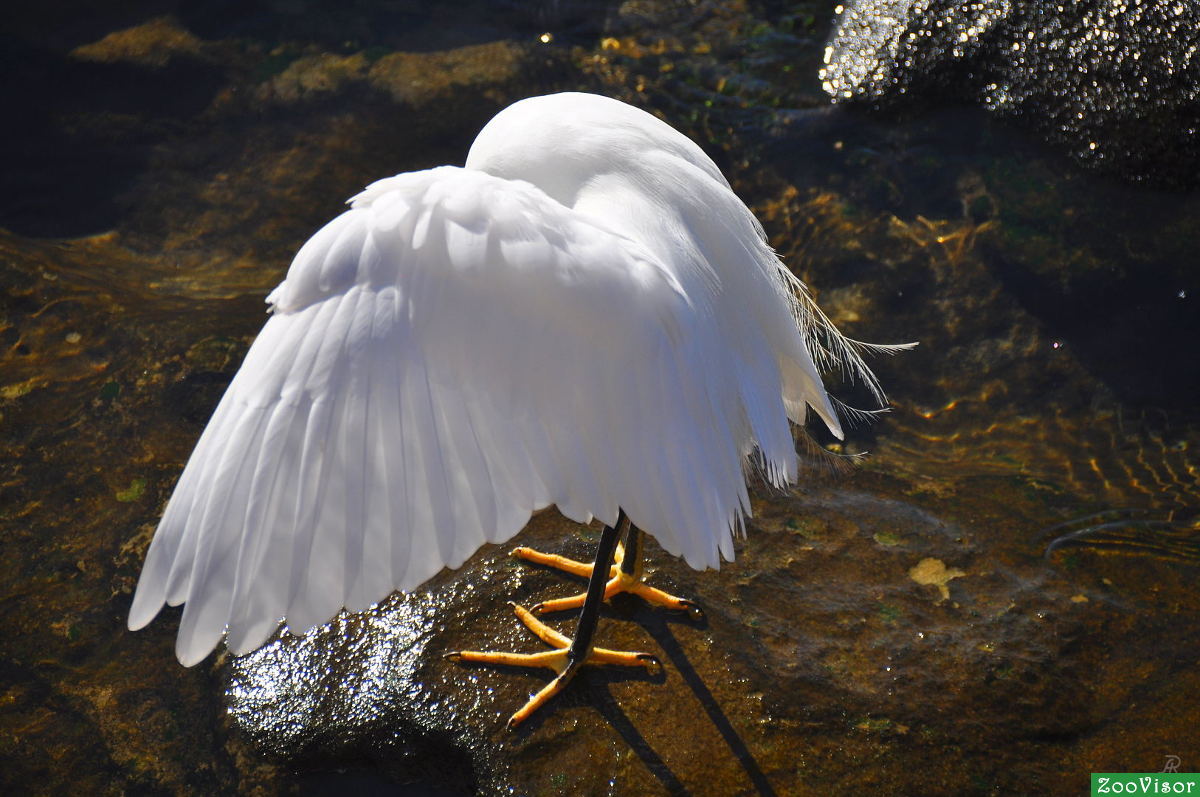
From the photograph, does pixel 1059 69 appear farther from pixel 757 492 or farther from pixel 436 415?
pixel 436 415

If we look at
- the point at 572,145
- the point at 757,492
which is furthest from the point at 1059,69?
the point at 572,145

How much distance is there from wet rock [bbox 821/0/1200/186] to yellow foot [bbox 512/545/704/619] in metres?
3.05

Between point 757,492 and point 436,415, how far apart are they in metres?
1.50

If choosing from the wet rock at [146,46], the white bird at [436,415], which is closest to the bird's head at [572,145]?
the white bird at [436,415]

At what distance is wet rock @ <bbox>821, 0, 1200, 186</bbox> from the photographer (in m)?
4.04

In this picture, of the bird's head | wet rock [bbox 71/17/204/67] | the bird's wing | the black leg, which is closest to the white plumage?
the bird's wing

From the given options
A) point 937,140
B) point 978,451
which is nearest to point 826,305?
point 978,451

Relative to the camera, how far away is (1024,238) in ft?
13.2

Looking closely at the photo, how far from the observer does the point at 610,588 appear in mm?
2590

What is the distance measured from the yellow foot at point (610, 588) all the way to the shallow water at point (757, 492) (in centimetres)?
5

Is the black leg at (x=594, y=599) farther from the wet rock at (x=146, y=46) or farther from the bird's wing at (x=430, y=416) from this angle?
the wet rock at (x=146, y=46)

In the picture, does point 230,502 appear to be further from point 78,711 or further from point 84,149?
point 84,149

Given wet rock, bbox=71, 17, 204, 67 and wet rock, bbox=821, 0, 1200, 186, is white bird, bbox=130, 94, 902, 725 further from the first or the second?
wet rock, bbox=71, 17, 204, 67

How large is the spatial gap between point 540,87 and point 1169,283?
3.11 m
